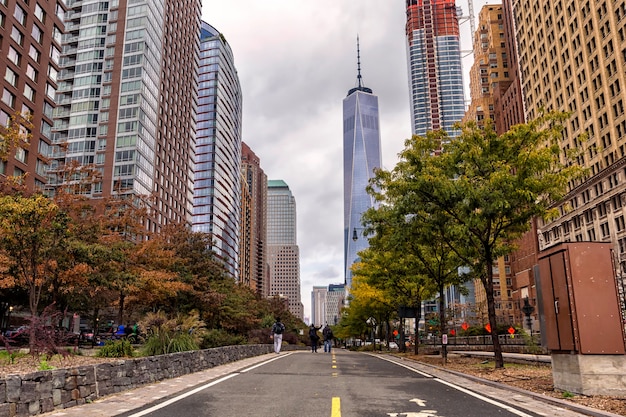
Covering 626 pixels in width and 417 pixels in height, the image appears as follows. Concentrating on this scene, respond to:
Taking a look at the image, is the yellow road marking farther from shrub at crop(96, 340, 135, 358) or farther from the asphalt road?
shrub at crop(96, 340, 135, 358)

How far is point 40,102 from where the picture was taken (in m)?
59.6

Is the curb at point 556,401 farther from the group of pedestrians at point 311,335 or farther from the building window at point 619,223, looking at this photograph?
the building window at point 619,223

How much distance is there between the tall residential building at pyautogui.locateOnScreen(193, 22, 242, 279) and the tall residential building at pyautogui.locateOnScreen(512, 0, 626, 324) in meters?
86.6

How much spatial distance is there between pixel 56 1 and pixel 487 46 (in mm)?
119620

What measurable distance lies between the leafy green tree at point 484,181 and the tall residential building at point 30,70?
4503 cm

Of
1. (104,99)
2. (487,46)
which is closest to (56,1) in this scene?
(104,99)

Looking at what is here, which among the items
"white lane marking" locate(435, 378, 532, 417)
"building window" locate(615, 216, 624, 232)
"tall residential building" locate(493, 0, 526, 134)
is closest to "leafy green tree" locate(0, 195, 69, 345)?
"white lane marking" locate(435, 378, 532, 417)

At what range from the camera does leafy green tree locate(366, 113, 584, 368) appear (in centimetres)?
1645

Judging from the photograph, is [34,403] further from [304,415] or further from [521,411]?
[521,411]

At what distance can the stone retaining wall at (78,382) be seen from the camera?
7.38m

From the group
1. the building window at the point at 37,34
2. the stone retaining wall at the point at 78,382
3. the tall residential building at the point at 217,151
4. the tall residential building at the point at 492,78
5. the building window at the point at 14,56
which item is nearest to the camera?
the stone retaining wall at the point at 78,382

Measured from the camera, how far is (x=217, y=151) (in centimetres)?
14688

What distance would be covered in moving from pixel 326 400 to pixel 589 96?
3074 inches

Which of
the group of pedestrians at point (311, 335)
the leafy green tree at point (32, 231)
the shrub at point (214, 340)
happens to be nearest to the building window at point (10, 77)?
the group of pedestrians at point (311, 335)
